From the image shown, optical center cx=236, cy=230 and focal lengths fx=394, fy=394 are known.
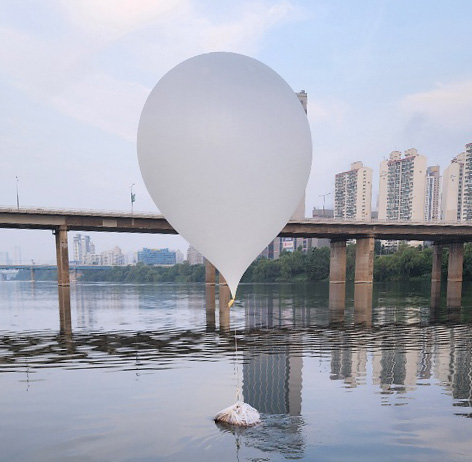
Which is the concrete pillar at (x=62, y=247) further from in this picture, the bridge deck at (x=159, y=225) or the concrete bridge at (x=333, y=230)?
the bridge deck at (x=159, y=225)

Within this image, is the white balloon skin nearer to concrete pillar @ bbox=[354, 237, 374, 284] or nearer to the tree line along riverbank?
concrete pillar @ bbox=[354, 237, 374, 284]

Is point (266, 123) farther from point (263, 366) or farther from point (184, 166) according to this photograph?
point (263, 366)

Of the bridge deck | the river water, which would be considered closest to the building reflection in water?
the river water

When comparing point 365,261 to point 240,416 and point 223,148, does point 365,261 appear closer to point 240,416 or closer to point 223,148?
point 240,416

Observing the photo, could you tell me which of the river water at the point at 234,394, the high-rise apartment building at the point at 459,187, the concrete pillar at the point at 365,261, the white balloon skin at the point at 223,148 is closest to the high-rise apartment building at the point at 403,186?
the high-rise apartment building at the point at 459,187

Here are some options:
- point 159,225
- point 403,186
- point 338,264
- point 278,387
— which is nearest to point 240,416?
point 278,387

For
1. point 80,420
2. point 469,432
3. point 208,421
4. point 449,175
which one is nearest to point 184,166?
point 208,421
